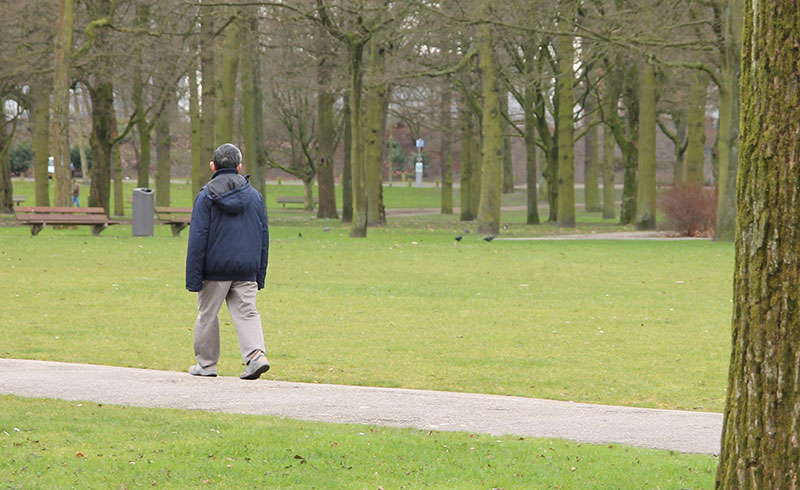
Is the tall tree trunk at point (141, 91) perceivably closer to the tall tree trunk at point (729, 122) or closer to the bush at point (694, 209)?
the tall tree trunk at point (729, 122)

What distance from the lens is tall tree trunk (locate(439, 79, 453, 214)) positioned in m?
45.7

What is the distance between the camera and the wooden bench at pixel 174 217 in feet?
96.2

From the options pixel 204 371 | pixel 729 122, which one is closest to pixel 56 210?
pixel 729 122

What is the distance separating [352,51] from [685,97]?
2238 centimetres

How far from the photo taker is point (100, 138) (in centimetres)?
3588

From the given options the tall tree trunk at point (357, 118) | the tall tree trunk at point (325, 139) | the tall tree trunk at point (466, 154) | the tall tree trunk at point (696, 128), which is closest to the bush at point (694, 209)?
the tall tree trunk at point (696, 128)

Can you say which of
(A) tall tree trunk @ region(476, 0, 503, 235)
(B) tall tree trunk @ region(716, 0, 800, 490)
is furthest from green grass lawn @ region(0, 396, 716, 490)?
(A) tall tree trunk @ region(476, 0, 503, 235)

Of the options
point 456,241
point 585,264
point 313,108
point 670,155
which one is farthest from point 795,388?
point 670,155

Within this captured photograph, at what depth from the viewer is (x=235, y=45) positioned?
106 ft

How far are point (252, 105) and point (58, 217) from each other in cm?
883

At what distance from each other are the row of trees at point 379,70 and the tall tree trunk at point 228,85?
47 mm

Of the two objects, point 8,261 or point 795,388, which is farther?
point 8,261

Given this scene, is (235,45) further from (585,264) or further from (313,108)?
(313,108)

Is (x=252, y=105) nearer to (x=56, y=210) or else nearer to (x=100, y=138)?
(x=100, y=138)
